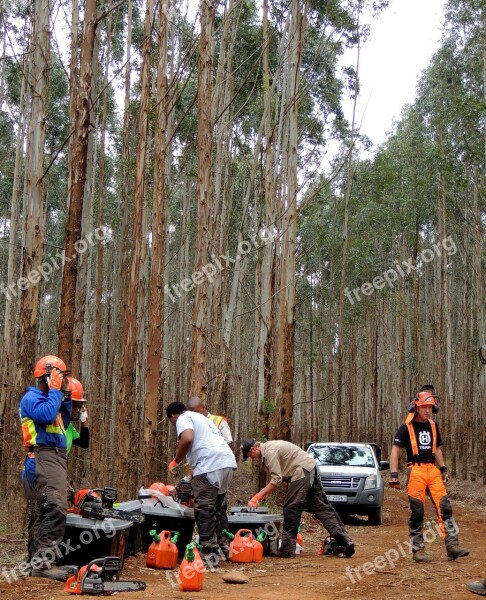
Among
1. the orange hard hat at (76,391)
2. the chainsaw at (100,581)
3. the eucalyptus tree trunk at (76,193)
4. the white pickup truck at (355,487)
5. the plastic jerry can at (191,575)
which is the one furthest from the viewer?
the white pickup truck at (355,487)

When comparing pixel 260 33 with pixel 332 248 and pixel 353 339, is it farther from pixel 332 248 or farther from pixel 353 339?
pixel 353 339

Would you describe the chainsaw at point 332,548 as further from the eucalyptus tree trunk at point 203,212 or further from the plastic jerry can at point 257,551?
the eucalyptus tree trunk at point 203,212

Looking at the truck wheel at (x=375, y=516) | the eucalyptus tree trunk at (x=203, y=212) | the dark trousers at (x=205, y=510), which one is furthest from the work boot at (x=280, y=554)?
the truck wheel at (x=375, y=516)

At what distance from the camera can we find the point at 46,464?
631 cm

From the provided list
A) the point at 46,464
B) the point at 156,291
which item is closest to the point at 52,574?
the point at 46,464

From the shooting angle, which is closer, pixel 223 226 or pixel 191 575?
pixel 191 575

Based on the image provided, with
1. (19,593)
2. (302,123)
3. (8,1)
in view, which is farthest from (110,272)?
(19,593)

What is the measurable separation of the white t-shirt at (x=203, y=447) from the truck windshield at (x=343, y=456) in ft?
21.6

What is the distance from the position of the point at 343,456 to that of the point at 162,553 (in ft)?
24.7

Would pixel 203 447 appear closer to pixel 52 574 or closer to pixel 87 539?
pixel 87 539

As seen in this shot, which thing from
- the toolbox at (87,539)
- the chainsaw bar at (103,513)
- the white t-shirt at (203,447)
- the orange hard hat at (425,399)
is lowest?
the toolbox at (87,539)

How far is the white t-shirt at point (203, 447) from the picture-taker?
7.61 metres

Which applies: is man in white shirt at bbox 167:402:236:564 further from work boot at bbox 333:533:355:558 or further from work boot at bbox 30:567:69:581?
work boot at bbox 30:567:69:581

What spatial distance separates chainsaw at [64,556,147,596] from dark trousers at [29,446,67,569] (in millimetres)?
382
